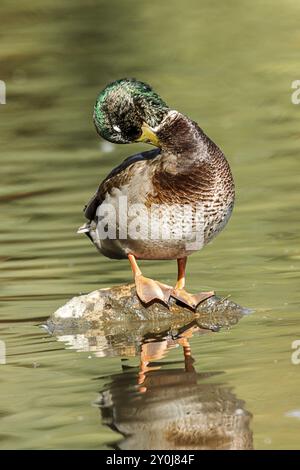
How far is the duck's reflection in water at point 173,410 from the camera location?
5.01 m

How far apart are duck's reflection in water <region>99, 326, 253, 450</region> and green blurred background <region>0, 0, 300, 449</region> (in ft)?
0.22

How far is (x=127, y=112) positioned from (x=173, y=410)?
2226mm

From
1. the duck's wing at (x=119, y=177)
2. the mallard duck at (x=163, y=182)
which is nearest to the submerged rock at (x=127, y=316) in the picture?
the mallard duck at (x=163, y=182)

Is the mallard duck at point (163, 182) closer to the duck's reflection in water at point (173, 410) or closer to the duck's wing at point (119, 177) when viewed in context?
the duck's wing at point (119, 177)

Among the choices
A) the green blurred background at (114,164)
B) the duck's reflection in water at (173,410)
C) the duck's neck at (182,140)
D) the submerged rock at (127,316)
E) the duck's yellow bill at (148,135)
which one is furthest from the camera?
the duck's yellow bill at (148,135)

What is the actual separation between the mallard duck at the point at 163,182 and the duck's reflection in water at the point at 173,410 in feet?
2.90

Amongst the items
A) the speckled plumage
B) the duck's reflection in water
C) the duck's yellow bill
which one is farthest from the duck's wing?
the duck's reflection in water

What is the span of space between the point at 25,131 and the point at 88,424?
8363mm

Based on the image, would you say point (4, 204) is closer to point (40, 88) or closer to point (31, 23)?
point (40, 88)

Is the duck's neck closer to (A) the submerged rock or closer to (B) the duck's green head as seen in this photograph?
(B) the duck's green head

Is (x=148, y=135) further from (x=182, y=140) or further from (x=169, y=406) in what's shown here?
(x=169, y=406)

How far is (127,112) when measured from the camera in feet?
23.5

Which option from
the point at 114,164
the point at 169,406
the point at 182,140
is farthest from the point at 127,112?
the point at 114,164

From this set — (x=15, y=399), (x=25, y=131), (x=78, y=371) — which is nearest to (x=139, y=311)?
(x=78, y=371)
